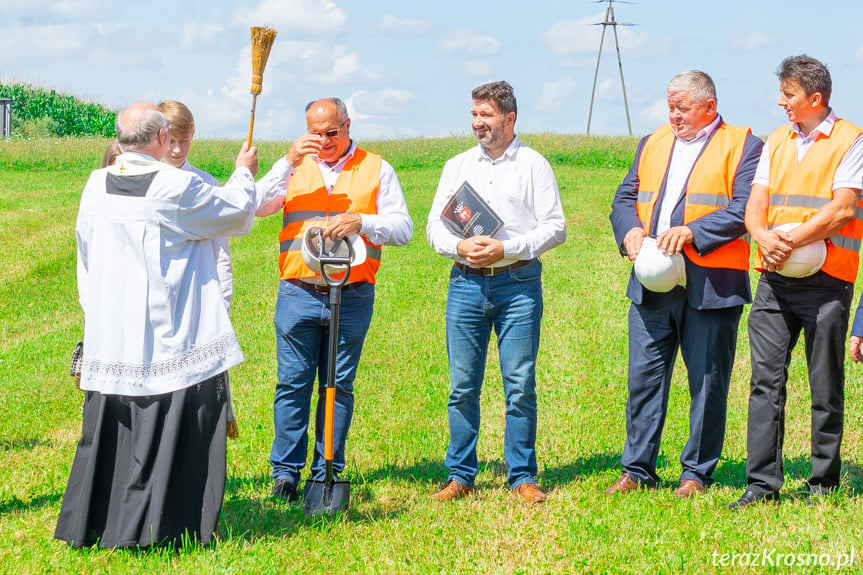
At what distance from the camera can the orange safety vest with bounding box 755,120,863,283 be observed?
17.7 feet

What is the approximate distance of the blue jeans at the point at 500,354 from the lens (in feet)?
19.1

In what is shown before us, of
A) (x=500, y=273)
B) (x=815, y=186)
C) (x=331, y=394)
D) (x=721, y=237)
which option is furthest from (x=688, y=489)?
(x=331, y=394)

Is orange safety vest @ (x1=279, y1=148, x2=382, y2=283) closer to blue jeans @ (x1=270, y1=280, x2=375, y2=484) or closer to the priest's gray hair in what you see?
blue jeans @ (x1=270, y1=280, x2=375, y2=484)

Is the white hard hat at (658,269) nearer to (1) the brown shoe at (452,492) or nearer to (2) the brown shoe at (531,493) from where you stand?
(2) the brown shoe at (531,493)

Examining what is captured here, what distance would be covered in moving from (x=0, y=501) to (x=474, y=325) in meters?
3.30

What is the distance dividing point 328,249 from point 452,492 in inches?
70.6

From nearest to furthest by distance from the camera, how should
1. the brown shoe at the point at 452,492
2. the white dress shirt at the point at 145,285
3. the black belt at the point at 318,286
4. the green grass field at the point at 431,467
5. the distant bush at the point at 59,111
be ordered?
the white dress shirt at the point at 145,285 → the green grass field at the point at 431,467 → the black belt at the point at 318,286 → the brown shoe at the point at 452,492 → the distant bush at the point at 59,111

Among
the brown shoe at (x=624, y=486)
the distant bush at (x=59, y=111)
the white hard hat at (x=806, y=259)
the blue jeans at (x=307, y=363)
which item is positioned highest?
the distant bush at (x=59, y=111)

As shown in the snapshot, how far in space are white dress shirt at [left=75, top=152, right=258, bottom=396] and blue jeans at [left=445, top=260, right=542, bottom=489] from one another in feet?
5.71

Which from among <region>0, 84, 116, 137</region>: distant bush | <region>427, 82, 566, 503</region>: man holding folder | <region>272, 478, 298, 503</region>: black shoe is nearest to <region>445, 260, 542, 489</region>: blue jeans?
<region>427, 82, 566, 503</region>: man holding folder

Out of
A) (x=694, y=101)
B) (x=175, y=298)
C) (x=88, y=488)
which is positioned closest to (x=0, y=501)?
(x=88, y=488)

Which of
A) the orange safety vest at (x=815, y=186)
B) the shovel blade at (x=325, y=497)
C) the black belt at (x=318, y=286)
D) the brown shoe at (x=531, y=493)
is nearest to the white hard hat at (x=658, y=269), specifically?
the orange safety vest at (x=815, y=186)

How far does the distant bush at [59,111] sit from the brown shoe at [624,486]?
45490 mm

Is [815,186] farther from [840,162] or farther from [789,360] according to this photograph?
[789,360]
